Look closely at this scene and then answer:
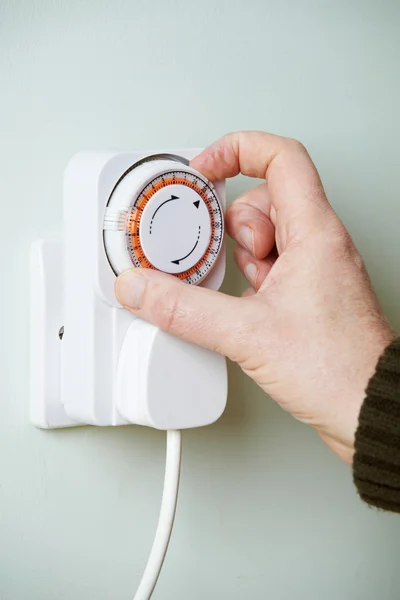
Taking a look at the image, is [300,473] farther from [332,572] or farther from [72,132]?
[72,132]

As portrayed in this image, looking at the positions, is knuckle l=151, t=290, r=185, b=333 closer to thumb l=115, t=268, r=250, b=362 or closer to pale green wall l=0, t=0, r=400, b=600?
thumb l=115, t=268, r=250, b=362

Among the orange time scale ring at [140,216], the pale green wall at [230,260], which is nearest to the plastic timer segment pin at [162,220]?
the orange time scale ring at [140,216]

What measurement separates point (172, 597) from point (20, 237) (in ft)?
1.22

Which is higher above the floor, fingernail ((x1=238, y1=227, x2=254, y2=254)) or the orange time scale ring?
the orange time scale ring

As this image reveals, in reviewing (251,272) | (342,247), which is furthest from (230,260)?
(342,247)

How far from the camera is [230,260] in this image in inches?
29.9

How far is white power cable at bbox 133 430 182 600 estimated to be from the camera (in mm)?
628

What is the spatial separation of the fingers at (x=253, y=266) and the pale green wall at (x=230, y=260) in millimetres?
44

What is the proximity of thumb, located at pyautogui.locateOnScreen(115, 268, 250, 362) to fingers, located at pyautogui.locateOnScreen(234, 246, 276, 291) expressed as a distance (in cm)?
11

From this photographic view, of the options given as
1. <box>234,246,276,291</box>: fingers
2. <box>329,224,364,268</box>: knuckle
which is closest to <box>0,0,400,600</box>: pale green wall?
<box>234,246,276,291</box>: fingers

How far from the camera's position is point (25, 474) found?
674mm

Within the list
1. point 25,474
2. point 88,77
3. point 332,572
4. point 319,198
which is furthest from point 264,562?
point 88,77

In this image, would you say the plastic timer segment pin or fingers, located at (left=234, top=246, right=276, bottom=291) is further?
fingers, located at (left=234, top=246, right=276, bottom=291)

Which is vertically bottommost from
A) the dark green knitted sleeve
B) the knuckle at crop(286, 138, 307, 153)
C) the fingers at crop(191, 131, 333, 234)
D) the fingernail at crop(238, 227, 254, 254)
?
the dark green knitted sleeve
